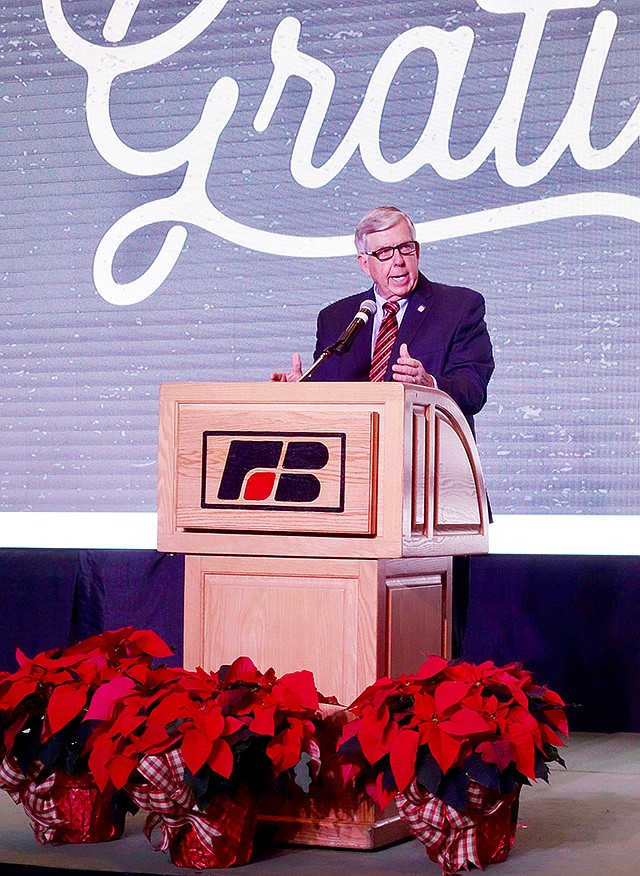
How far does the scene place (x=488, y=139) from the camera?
4.62 meters

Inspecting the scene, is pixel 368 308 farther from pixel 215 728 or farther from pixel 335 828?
pixel 335 828

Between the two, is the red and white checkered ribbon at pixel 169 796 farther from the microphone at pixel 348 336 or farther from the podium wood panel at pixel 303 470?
the microphone at pixel 348 336

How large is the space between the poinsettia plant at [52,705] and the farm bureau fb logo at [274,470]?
0.40 m

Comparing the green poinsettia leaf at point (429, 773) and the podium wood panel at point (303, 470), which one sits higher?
the podium wood panel at point (303, 470)

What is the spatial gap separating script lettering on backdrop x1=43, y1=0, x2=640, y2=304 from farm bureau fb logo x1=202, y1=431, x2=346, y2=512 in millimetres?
2124

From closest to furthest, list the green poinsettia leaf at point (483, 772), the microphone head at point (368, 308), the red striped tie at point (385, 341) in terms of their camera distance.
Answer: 1. the green poinsettia leaf at point (483, 772)
2. the microphone head at point (368, 308)
3. the red striped tie at point (385, 341)

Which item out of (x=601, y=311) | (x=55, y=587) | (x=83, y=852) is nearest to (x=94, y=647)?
(x=83, y=852)

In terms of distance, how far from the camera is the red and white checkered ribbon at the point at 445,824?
254cm

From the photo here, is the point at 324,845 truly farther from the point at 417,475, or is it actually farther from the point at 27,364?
the point at 27,364

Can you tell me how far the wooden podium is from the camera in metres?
2.65

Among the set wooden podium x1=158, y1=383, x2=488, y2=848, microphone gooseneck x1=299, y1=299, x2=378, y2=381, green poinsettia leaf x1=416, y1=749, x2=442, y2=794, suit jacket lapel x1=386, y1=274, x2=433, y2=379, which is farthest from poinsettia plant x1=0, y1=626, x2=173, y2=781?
suit jacket lapel x1=386, y1=274, x2=433, y2=379

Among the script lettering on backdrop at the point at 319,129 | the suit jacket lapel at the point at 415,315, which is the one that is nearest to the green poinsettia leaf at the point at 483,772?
the suit jacket lapel at the point at 415,315

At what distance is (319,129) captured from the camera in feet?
15.7

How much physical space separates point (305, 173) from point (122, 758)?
8.98 feet
